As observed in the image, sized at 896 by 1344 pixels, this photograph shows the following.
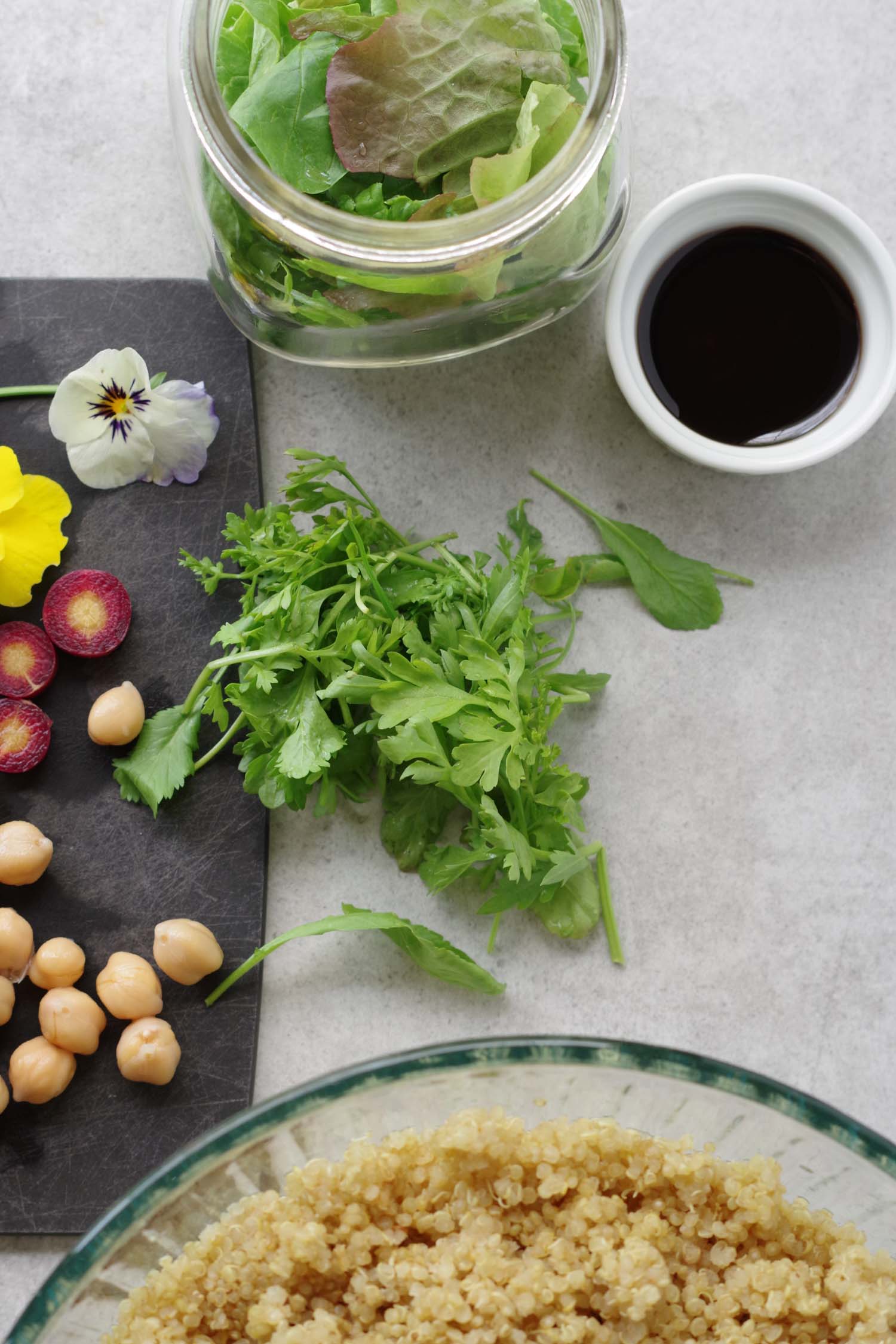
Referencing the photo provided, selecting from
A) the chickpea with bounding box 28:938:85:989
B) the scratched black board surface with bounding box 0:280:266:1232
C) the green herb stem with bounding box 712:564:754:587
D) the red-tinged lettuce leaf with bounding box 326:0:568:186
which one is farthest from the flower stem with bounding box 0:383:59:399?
the green herb stem with bounding box 712:564:754:587

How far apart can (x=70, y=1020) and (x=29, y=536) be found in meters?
0.44

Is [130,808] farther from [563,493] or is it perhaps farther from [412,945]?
[563,493]

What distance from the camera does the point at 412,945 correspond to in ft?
3.34

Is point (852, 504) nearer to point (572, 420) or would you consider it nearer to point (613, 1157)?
point (572, 420)

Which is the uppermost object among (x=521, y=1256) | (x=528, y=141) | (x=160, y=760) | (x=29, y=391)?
(x=528, y=141)

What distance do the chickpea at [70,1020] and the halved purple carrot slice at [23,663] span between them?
28 cm

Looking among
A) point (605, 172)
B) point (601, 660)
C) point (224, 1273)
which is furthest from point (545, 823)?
point (605, 172)

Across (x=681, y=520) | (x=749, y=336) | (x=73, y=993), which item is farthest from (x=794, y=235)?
(x=73, y=993)

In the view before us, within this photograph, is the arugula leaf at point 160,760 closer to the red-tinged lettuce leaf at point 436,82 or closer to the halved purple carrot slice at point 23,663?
the halved purple carrot slice at point 23,663

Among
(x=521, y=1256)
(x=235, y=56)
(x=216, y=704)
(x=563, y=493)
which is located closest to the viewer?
(x=521, y=1256)

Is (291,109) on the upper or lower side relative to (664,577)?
upper

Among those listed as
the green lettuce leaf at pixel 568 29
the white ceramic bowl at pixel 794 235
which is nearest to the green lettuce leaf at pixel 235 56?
the green lettuce leaf at pixel 568 29

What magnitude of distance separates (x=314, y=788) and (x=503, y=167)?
1.84 ft

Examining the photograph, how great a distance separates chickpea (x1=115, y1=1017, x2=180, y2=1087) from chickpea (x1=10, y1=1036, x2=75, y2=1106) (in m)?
0.05
